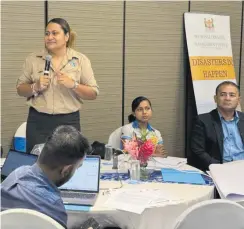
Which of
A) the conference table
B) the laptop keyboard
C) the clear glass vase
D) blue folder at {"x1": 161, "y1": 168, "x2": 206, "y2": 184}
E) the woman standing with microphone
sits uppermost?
the woman standing with microphone

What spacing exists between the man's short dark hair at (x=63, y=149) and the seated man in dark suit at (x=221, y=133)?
76.6 inches

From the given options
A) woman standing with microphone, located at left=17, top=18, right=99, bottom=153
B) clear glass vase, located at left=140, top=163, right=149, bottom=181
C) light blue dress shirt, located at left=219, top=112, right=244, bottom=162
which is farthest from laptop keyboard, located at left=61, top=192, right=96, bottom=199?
light blue dress shirt, located at left=219, top=112, right=244, bottom=162

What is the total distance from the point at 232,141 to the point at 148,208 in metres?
1.65

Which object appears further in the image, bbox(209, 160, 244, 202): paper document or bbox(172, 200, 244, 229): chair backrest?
bbox(209, 160, 244, 202): paper document

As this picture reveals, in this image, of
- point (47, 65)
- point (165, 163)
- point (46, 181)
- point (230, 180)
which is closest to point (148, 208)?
point (230, 180)

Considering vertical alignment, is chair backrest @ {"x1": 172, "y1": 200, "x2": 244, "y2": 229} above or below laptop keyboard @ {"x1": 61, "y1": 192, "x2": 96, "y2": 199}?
above

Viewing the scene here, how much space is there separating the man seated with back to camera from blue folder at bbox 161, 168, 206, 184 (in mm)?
1067

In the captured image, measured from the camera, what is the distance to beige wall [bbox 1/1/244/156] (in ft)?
13.8

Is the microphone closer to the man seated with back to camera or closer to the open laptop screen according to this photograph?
the open laptop screen

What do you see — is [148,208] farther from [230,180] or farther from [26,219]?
[26,219]

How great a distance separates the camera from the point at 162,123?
16.7 ft

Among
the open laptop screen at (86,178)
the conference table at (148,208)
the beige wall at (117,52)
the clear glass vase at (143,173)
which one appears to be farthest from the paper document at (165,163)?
the beige wall at (117,52)

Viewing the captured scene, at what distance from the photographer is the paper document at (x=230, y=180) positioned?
2.37m

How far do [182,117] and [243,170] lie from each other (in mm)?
2478
